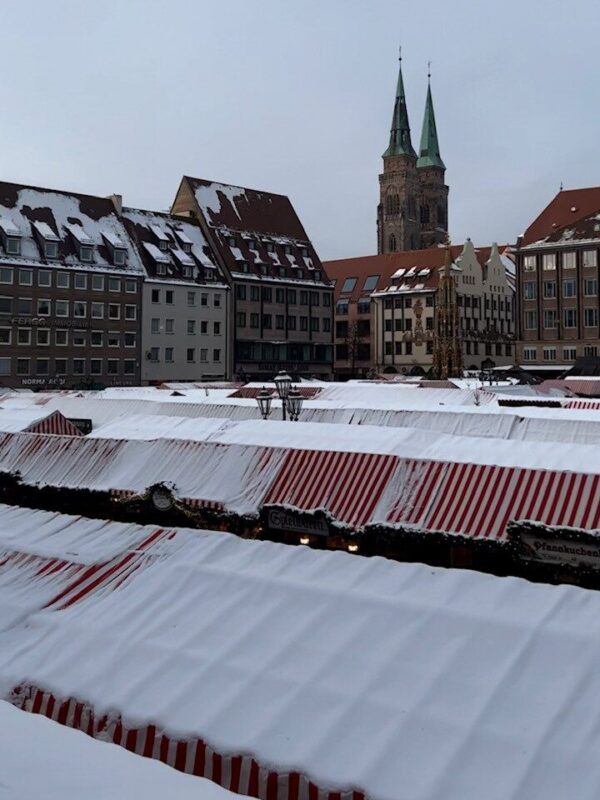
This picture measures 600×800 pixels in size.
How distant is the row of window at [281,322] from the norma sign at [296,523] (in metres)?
57.6

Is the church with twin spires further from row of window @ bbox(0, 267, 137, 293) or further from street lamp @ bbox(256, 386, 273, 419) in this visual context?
street lamp @ bbox(256, 386, 273, 419)

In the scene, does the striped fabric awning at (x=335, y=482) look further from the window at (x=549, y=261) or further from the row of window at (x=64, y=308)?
the window at (x=549, y=261)

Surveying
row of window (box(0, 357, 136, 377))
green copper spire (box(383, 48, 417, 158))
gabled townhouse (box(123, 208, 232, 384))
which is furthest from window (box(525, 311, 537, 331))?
green copper spire (box(383, 48, 417, 158))

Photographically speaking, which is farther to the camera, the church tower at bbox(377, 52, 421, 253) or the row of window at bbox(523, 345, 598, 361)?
the church tower at bbox(377, 52, 421, 253)

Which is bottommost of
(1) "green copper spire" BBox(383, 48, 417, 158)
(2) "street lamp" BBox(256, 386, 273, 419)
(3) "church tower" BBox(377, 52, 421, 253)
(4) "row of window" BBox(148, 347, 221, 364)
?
(2) "street lamp" BBox(256, 386, 273, 419)

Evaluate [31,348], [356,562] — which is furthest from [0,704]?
[31,348]

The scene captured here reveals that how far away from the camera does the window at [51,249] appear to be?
61.7 metres

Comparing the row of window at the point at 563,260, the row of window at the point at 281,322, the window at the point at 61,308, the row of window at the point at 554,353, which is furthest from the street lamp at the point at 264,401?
the row of window at the point at 563,260

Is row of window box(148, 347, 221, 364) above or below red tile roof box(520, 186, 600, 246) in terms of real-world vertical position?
below

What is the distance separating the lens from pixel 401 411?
81.7 ft

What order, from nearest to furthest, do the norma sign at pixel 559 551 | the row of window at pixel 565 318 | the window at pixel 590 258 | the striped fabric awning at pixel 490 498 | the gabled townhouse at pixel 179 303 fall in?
the norma sign at pixel 559 551, the striped fabric awning at pixel 490 498, the gabled townhouse at pixel 179 303, the window at pixel 590 258, the row of window at pixel 565 318

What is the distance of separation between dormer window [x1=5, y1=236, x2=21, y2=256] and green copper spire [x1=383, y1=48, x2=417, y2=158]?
78.4m

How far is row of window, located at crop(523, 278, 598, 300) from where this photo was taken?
73938 mm

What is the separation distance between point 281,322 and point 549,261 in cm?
2498
